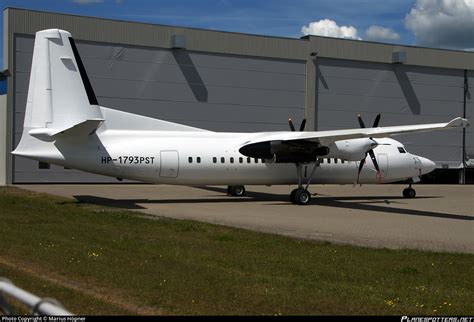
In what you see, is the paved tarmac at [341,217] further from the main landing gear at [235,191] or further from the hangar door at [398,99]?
the hangar door at [398,99]

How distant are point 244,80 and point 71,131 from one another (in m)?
23.7

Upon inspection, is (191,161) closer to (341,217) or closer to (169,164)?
(169,164)

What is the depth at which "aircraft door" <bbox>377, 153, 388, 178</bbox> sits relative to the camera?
27.7 m

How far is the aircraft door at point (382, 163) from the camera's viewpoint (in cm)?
2767

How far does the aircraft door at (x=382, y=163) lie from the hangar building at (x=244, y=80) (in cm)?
1633

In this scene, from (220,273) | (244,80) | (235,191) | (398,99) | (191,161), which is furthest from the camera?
(398,99)

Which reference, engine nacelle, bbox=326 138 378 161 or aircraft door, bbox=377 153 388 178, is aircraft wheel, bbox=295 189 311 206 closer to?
engine nacelle, bbox=326 138 378 161

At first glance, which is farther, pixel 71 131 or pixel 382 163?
pixel 382 163

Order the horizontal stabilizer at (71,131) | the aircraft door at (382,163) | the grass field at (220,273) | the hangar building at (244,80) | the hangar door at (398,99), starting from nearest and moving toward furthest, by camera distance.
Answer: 1. the grass field at (220,273)
2. the horizontal stabilizer at (71,131)
3. the aircraft door at (382,163)
4. the hangar building at (244,80)
5. the hangar door at (398,99)

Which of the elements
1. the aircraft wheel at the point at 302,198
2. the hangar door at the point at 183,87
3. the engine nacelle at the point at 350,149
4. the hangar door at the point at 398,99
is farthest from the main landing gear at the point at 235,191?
the hangar door at the point at 398,99

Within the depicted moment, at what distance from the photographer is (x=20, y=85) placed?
3550 cm

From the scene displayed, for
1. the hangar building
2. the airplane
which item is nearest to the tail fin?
the airplane

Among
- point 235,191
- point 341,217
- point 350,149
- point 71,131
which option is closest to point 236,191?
point 235,191

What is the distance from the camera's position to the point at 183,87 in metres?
40.9
